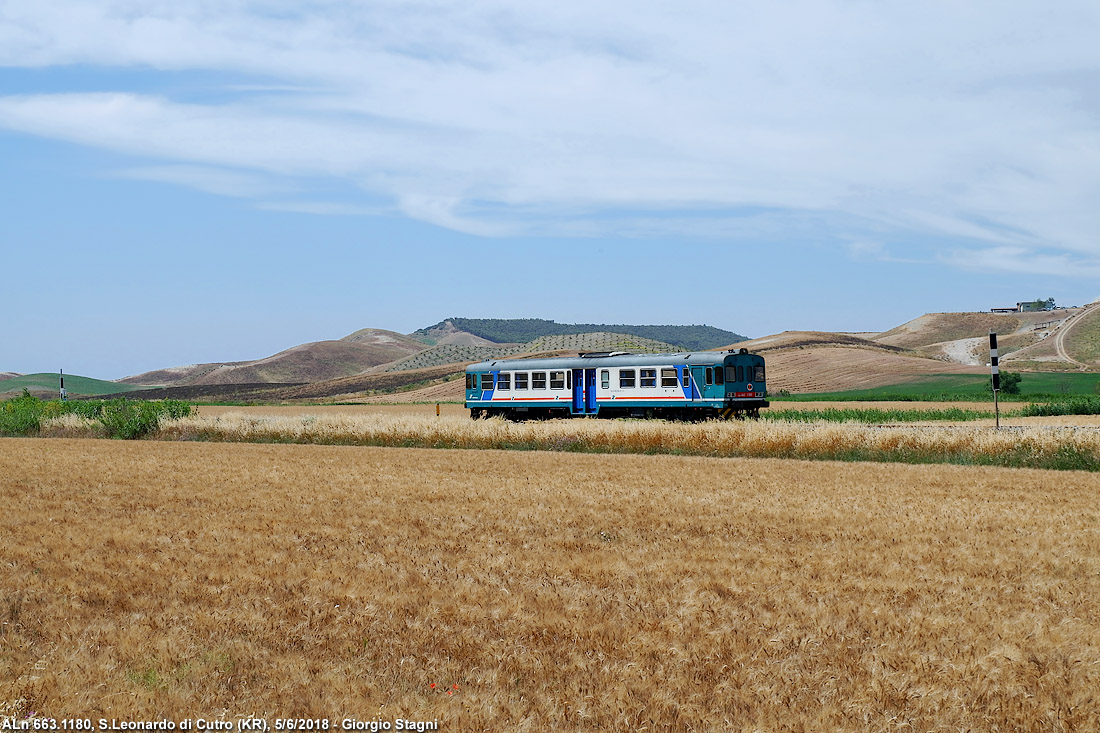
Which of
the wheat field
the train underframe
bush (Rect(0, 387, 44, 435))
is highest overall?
bush (Rect(0, 387, 44, 435))

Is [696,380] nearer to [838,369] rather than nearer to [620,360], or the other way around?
[620,360]

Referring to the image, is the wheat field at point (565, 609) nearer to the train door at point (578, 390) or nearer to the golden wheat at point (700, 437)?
the golden wheat at point (700, 437)

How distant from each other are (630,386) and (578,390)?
2.44 m

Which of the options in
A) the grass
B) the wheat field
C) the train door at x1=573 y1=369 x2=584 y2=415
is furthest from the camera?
the train door at x1=573 y1=369 x2=584 y2=415

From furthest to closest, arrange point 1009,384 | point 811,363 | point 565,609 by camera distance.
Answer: point 811,363 → point 1009,384 → point 565,609

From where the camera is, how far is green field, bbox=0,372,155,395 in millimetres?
150875

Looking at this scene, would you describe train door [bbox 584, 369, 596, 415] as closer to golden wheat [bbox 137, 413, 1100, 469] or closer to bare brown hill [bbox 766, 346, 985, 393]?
golden wheat [bbox 137, 413, 1100, 469]

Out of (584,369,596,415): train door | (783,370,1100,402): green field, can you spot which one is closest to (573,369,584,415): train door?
(584,369,596,415): train door

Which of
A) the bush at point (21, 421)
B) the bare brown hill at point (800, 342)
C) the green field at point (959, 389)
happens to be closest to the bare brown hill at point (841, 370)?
the green field at point (959, 389)

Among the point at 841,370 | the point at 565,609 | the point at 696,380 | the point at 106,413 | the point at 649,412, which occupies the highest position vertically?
the point at 841,370

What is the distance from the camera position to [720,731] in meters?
6.27

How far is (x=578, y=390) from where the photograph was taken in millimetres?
41562

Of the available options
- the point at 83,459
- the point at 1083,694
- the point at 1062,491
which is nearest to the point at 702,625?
the point at 1083,694

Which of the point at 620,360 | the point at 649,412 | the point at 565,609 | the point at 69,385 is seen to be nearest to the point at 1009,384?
the point at 649,412
